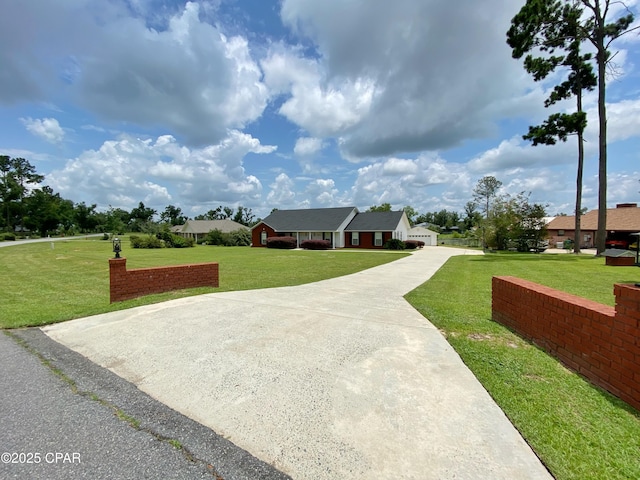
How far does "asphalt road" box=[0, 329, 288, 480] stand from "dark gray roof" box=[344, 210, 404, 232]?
107 feet

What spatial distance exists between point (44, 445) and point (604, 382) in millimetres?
5199

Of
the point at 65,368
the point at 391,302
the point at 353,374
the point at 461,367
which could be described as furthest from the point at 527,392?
the point at 65,368

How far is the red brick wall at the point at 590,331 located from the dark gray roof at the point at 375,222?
29803 mm

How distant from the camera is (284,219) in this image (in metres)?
41.2

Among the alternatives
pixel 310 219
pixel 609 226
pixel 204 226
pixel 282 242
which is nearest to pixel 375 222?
pixel 310 219

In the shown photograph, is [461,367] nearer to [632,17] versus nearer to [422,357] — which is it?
[422,357]

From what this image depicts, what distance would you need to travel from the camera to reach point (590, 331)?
3359 millimetres

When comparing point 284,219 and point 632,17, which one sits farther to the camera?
point 284,219

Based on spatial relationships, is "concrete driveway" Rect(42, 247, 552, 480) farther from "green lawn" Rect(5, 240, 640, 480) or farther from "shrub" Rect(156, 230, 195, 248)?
"shrub" Rect(156, 230, 195, 248)

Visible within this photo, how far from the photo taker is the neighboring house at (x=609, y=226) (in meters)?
34.5

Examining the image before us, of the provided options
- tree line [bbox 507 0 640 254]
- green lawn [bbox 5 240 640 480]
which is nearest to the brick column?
green lawn [bbox 5 240 640 480]

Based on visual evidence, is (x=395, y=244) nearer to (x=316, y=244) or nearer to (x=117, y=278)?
(x=316, y=244)

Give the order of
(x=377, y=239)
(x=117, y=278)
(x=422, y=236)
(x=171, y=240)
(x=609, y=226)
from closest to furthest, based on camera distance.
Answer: (x=117, y=278), (x=377, y=239), (x=609, y=226), (x=171, y=240), (x=422, y=236)

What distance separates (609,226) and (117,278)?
4908 centimetres
